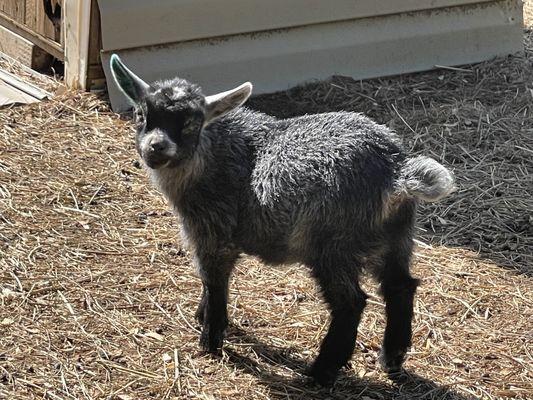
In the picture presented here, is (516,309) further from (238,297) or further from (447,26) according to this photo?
(447,26)

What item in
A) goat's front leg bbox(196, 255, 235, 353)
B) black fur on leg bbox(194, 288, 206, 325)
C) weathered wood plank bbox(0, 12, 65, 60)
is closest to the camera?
goat's front leg bbox(196, 255, 235, 353)

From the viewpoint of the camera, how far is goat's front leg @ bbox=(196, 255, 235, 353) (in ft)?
16.3

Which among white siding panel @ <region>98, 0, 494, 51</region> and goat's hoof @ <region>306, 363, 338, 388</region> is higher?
white siding panel @ <region>98, 0, 494, 51</region>

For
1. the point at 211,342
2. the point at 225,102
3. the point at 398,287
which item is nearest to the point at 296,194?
the point at 225,102

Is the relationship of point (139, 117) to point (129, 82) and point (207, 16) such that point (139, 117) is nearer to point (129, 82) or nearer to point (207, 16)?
point (129, 82)

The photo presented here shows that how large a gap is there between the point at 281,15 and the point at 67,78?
1.82 metres

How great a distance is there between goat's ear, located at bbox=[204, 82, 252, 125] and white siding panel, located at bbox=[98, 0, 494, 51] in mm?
2944

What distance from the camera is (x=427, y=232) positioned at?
6402 mm

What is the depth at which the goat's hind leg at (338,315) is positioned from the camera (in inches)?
182

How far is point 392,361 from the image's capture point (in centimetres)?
493

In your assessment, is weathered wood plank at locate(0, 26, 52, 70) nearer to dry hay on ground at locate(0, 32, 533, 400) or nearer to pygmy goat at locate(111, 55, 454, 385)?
dry hay on ground at locate(0, 32, 533, 400)

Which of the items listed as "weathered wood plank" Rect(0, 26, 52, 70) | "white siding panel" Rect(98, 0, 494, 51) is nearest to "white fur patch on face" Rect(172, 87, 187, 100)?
"white siding panel" Rect(98, 0, 494, 51)

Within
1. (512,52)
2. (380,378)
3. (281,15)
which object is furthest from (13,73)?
(380,378)

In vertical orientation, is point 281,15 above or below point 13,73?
above
